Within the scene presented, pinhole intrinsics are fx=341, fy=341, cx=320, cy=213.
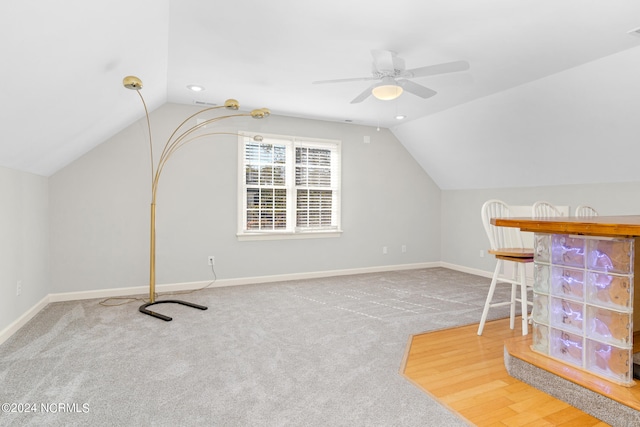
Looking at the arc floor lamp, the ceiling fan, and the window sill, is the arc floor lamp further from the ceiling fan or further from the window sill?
the window sill

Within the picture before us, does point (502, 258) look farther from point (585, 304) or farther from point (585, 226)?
point (585, 226)

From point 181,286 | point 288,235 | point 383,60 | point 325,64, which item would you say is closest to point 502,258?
point 383,60

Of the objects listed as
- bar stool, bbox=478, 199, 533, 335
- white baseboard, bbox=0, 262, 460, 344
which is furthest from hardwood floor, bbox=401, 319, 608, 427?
white baseboard, bbox=0, 262, 460, 344

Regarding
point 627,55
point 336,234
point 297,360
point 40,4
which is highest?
point 627,55

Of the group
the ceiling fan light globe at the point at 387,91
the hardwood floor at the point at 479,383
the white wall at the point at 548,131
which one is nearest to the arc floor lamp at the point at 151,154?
the ceiling fan light globe at the point at 387,91

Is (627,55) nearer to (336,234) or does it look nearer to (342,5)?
(342,5)

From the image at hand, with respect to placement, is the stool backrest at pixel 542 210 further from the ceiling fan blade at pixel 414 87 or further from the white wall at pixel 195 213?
the white wall at pixel 195 213

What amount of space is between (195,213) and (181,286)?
0.97 m

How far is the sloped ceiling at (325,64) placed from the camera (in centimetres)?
207

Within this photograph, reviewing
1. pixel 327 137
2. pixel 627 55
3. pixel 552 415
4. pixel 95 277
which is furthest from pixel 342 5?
pixel 95 277

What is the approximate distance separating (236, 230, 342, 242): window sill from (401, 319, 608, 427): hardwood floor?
2617mm

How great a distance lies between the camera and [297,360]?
2.46m

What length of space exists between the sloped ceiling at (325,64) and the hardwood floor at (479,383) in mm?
2417

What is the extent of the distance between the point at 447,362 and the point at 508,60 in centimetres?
268
